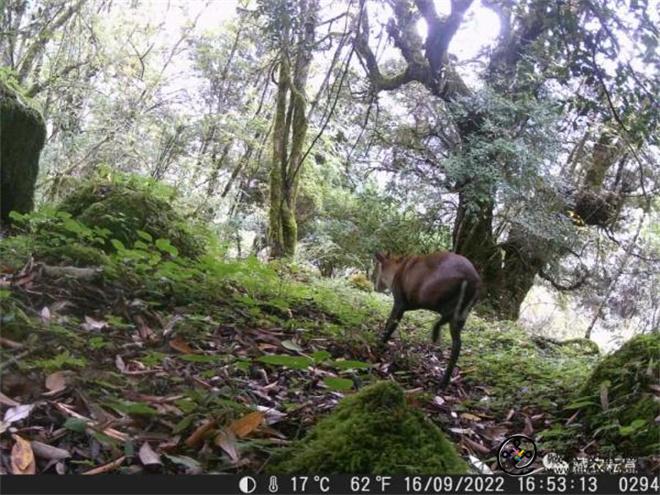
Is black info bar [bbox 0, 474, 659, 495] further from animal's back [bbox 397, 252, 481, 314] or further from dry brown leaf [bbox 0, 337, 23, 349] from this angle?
animal's back [bbox 397, 252, 481, 314]

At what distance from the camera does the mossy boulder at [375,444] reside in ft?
4.30

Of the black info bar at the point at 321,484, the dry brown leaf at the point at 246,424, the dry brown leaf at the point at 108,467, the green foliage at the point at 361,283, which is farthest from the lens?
the green foliage at the point at 361,283

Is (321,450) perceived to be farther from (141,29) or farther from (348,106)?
(141,29)

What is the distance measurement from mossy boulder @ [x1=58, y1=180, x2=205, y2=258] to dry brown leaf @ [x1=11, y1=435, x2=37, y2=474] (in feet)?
6.35

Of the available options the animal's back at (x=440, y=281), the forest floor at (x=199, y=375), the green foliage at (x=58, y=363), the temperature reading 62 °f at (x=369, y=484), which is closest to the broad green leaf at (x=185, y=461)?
the forest floor at (x=199, y=375)

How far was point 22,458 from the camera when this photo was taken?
50.4 inches

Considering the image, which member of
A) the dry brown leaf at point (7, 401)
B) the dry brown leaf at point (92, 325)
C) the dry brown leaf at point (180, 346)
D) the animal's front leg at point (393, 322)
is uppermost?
the animal's front leg at point (393, 322)

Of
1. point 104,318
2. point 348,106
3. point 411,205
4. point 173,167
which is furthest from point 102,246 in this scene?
point 173,167

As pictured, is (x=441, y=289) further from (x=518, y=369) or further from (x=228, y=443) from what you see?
(x=228, y=443)

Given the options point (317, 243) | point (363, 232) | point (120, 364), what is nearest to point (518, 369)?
point (120, 364)

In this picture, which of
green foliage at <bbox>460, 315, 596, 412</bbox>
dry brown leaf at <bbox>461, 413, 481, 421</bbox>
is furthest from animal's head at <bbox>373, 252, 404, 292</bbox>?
dry brown leaf at <bbox>461, 413, 481, 421</bbox>

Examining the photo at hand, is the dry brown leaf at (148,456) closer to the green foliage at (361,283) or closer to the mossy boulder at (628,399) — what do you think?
the mossy boulder at (628,399)

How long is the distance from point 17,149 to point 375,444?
126 inches

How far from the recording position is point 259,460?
4.74 ft
